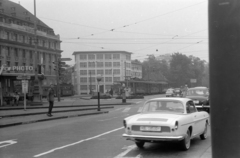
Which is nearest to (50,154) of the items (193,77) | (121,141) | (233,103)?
(121,141)

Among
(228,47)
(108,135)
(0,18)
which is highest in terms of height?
(0,18)

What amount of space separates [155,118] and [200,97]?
431 inches

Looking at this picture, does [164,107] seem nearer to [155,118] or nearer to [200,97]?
[155,118]

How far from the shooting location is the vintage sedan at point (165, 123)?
7488mm

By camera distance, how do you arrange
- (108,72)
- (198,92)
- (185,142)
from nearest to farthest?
(185,142) → (198,92) → (108,72)

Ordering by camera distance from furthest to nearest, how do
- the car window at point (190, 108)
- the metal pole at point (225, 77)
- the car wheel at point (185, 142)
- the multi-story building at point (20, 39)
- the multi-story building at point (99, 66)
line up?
the multi-story building at point (99, 66), the multi-story building at point (20, 39), the car window at point (190, 108), the car wheel at point (185, 142), the metal pole at point (225, 77)

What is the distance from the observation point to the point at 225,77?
6.47 ft

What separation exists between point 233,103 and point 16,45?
64.0m

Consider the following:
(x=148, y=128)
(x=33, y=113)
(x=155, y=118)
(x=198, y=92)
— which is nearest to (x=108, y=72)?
(x=33, y=113)

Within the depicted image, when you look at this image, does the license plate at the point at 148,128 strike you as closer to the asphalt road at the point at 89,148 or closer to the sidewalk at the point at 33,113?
the asphalt road at the point at 89,148

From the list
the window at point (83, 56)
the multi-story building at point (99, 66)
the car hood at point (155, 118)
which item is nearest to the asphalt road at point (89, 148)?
the car hood at point (155, 118)

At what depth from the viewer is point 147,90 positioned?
206 ft

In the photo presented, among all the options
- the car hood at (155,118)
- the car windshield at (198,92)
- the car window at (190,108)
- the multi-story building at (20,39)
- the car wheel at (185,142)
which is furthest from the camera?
the multi-story building at (20,39)

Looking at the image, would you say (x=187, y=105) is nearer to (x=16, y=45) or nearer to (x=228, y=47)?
(x=228, y=47)
